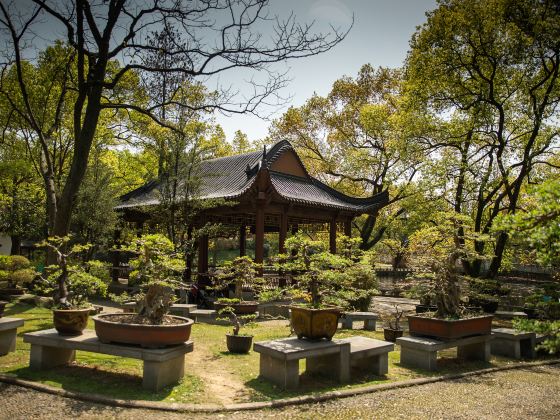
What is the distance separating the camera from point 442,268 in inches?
317

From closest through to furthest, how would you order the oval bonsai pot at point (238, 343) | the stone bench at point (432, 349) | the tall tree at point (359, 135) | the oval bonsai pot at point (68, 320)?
the oval bonsai pot at point (68, 320) → the stone bench at point (432, 349) → the oval bonsai pot at point (238, 343) → the tall tree at point (359, 135)

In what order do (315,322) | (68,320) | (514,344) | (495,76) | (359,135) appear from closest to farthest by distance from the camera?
(68,320), (315,322), (514,344), (495,76), (359,135)

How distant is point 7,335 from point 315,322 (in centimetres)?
501

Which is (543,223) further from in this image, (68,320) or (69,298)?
(69,298)

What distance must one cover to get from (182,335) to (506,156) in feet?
52.8

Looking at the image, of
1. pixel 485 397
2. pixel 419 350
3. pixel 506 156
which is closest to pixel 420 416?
pixel 485 397

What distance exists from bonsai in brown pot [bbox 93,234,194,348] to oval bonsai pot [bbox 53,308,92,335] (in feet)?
1.13

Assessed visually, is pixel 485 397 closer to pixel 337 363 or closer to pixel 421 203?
pixel 337 363

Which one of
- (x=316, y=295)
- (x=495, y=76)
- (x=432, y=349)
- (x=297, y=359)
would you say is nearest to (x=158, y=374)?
(x=297, y=359)

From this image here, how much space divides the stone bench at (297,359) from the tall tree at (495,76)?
10.1 metres

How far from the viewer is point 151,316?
6.04m

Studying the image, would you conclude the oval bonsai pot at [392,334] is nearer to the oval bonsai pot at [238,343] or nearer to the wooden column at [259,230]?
the oval bonsai pot at [238,343]

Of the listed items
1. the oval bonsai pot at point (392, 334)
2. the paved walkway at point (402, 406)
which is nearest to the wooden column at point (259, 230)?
the oval bonsai pot at point (392, 334)

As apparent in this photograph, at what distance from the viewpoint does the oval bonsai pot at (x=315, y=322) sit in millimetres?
6574
